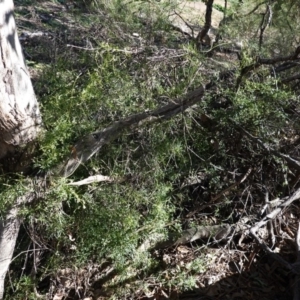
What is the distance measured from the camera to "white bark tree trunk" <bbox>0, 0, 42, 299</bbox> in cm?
269

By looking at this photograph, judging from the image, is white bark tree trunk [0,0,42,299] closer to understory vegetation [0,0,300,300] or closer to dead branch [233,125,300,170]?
understory vegetation [0,0,300,300]

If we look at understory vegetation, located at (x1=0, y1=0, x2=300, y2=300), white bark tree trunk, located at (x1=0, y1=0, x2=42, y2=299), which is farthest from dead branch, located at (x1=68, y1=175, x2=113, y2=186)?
white bark tree trunk, located at (x1=0, y1=0, x2=42, y2=299)

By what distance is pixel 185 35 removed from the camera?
17.5 ft

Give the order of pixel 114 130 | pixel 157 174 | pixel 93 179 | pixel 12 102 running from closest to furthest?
1. pixel 12 102
2. pixel 114 130
3. pixel 93 179
4. pixel 157 174

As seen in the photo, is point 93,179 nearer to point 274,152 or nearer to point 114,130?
point 114,130

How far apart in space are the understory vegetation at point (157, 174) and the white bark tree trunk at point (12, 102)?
0.41 feet

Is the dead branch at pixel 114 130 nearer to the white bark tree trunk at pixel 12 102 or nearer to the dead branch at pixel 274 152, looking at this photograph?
the white bark tree trunk at pixel 12 102

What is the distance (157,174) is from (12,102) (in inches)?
50.1

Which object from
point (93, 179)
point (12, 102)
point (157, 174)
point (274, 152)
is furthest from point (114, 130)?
point (274, 152)

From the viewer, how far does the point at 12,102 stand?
2828 millimetres

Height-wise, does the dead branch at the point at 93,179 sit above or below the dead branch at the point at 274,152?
below

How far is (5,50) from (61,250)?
5.38ft

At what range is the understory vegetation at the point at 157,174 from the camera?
3340 mm

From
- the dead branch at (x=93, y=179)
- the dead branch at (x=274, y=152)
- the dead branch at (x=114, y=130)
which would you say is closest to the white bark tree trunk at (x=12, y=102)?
the dead branch at (x=114, y=130)
